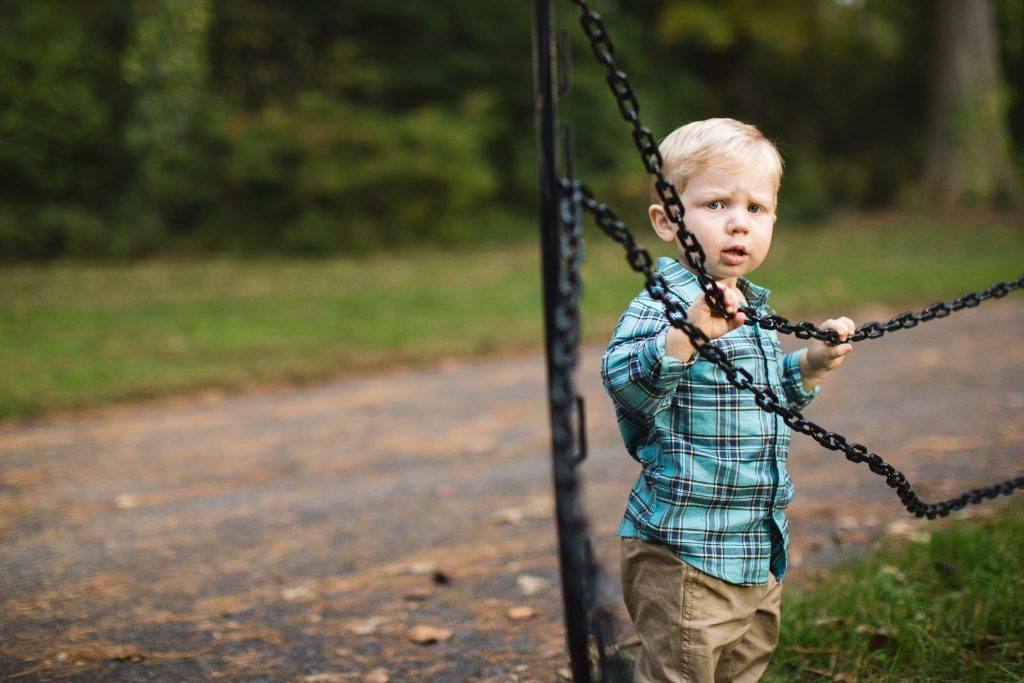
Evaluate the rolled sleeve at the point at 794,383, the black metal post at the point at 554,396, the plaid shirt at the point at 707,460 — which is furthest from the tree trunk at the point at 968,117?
the black metal post at the point at 554,396

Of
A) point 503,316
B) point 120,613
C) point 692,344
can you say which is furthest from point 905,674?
point 503,316

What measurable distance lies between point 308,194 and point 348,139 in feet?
4.00

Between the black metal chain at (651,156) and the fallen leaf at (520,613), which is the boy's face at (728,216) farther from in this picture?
the fallen leaf at (520,613)

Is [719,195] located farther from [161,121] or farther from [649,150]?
[161,121]

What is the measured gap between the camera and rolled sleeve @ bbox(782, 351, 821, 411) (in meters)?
2.41

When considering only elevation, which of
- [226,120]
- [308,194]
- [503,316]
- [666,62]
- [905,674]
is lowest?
[905,674]

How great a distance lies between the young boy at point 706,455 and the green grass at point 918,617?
69 cm

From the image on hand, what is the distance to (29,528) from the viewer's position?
167 inches

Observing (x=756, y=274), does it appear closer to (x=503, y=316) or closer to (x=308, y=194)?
Answer: (x=503, y=316)

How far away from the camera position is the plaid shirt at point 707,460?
208 centimetres

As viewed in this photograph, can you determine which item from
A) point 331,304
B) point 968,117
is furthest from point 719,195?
point 968,117

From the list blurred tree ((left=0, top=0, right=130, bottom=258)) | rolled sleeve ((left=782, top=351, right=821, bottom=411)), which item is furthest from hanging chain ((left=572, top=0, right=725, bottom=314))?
blurred tree ((left=0, top=0, right=130, bottom=258))

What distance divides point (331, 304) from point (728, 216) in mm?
9091

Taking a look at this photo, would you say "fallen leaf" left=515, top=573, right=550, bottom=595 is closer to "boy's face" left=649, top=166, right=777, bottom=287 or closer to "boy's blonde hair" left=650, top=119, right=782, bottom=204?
"boy's face" left=649, top=166, right=777, bottom=287
